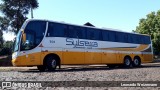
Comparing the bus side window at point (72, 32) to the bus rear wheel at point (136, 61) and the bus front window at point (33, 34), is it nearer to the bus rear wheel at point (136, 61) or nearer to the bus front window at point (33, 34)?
the bus front window at point (33, 34)

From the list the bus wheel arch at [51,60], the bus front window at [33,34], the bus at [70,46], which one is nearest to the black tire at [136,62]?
the bus at [70,46]

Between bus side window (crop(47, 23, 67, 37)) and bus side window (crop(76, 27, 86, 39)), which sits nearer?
bus side window (crop(47, 23, 67, 37))

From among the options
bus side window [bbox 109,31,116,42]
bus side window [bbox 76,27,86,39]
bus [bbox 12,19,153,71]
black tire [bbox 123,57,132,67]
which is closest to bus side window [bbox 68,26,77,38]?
bus [bbox 12,19,153,71]

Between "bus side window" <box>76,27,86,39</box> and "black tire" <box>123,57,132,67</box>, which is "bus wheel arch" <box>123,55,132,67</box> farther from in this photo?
"bus side window" <box>76,27,86,39</box>

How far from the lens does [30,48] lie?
18781 mm

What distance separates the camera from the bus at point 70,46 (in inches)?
744

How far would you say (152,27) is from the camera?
2329 inches

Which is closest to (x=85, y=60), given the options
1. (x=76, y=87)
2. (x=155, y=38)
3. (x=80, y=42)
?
(x=80, y=42)

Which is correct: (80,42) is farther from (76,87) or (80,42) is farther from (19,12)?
(19,12)

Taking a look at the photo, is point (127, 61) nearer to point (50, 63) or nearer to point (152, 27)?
point (50, 63)

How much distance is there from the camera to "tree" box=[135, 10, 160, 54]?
181 ft

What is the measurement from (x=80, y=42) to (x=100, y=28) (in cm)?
327

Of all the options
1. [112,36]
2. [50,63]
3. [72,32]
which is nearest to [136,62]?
[112,36]

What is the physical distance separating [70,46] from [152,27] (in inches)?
1604
